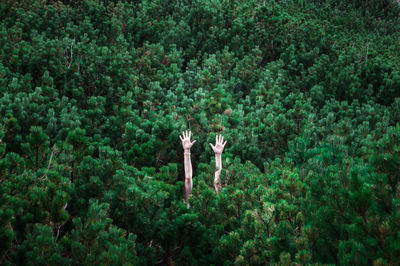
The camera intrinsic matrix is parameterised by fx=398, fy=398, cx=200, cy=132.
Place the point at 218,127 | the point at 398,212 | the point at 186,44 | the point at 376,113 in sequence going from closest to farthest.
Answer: the point at 398,212 → the point at 218,127 → the point at 376,113 → the point at 186,44

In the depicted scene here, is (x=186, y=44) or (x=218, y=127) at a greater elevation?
(x=186, y=44)

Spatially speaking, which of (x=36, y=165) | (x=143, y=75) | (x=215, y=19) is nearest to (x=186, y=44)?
(x=215, y=19)

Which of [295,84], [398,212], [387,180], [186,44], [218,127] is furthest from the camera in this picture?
[186,44]

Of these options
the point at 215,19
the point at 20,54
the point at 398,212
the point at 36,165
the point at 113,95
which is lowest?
the point at 398,212

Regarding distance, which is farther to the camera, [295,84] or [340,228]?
[295,84]

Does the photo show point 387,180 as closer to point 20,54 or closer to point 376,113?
point 376,113

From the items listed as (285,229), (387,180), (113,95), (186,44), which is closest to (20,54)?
(113,95)
